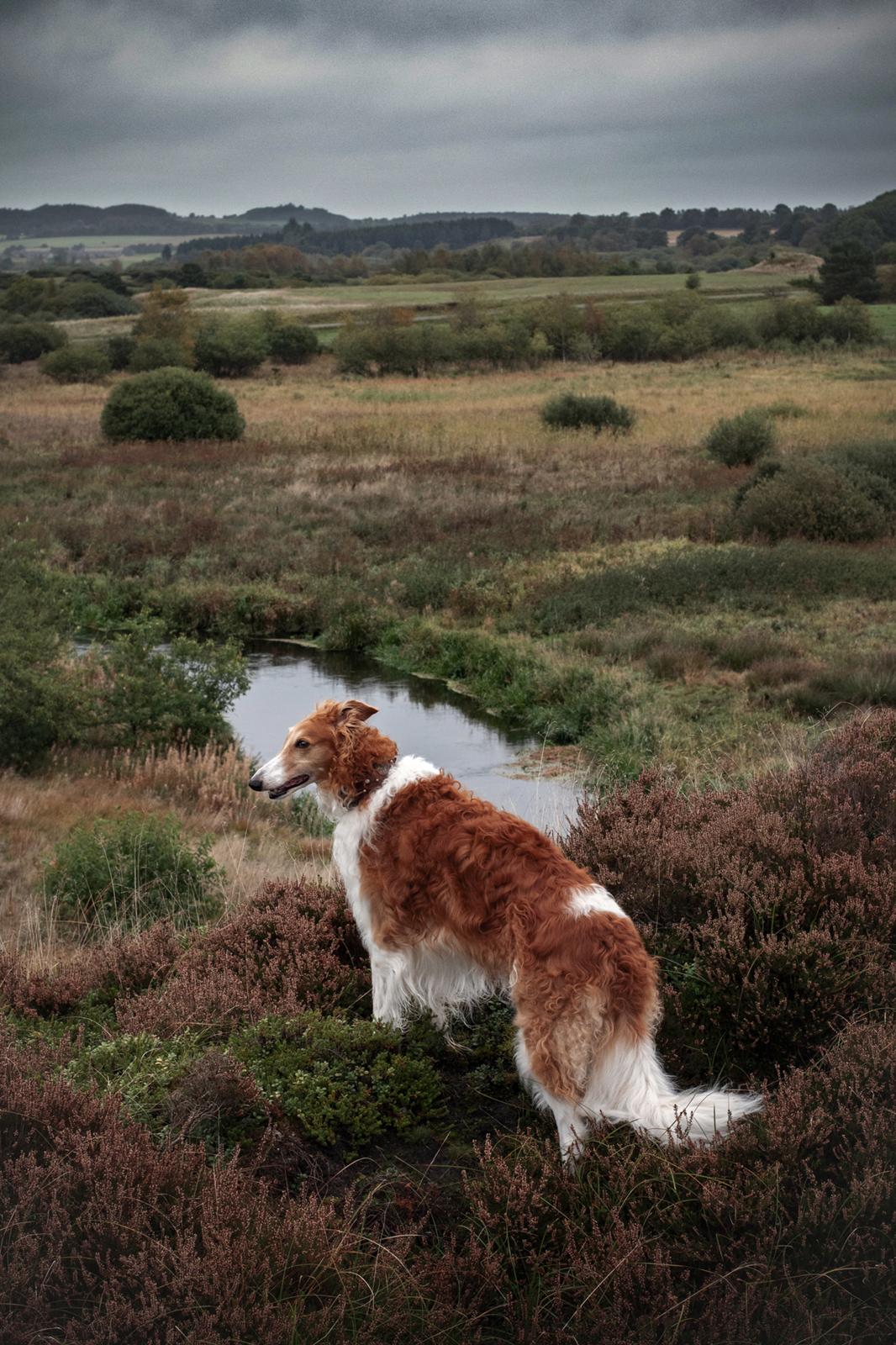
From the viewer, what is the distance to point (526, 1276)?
3.53 m

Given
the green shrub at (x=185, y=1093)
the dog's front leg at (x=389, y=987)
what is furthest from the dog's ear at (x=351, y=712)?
the green shrub at (x=185, y=1093)

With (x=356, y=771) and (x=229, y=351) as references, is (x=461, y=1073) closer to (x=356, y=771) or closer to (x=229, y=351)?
(x=356, y=771)

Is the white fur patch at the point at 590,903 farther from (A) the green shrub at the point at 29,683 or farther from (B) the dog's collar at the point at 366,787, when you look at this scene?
(A) the green shrub at the point at 29,683

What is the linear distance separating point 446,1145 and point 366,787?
1435 millimetres

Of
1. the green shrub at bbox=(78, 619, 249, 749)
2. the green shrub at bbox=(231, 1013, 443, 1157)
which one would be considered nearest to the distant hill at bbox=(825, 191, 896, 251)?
the green shrub at bbox=(78, 619, 249, 749)

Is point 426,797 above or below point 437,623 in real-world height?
above

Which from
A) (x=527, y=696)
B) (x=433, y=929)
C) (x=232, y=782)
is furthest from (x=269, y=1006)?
(x=527, y=696)

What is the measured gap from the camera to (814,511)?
72.6 ft

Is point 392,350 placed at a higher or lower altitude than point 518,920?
higher

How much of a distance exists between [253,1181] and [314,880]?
130 inches

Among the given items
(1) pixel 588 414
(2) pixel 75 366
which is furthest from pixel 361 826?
(2) pixel 75 366

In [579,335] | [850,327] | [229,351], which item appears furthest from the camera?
[579,335]

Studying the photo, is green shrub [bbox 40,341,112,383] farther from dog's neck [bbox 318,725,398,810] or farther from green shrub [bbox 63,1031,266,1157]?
green shrub [bbox 63,1031,266,1157]

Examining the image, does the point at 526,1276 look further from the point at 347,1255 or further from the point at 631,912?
the point at 631,912
